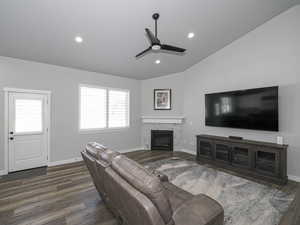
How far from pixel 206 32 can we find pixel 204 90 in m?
1.90

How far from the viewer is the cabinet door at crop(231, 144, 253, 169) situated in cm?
352

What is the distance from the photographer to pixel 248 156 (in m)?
3.53

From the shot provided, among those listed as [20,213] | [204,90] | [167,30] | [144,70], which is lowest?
[20,213]

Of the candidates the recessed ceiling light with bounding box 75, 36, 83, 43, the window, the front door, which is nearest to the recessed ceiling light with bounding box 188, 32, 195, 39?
the recessed ceiling light with bounding box 75, 36, 83, 43

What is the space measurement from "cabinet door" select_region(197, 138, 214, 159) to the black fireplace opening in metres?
1.45

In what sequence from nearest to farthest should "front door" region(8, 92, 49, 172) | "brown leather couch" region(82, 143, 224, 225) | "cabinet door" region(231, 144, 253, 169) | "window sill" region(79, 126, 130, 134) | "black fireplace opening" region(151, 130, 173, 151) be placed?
"brown leather couch" region(82, 143, 224, 225)
"cabinet door" region(231, 144, 253, 169)
"front door" region(8, 92, 49, 172)
"window sill" region(79, 126, 130, 134)
"black fireplace opening" region(151, 130, 173, 151)

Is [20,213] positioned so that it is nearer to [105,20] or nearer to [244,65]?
[105,20]

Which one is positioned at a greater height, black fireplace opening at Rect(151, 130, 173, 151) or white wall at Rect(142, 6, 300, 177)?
white wall at Rect(142, 6, 300, 177)

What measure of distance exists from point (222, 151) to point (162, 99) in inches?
113

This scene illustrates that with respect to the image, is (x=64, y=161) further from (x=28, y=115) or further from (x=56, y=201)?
(x=56, y=201)

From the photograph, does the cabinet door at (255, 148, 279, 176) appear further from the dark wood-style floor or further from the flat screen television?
the flat screen television

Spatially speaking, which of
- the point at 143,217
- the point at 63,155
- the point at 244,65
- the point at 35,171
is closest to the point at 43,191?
the point at 35,171

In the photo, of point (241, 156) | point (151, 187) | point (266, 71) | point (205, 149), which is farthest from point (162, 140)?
point (151, 187)

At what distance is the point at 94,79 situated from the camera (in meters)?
5.01
